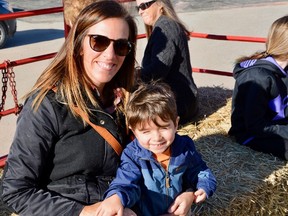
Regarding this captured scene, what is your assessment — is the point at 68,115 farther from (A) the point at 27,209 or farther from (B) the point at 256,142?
→ (B) the point at 256,142

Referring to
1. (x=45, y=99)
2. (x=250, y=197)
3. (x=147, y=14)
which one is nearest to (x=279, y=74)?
(x=250, y=197)

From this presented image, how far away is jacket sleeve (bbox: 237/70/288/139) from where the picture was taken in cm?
326

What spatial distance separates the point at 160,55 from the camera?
12.7ft

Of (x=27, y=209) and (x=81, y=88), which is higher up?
(x=81, y=88)

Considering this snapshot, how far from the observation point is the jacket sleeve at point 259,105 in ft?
10.7

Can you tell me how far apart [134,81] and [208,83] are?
4368 mm

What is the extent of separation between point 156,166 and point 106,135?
0.94ft

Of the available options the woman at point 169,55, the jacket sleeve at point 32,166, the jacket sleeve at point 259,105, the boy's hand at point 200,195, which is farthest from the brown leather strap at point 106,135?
the woman at point 169,55

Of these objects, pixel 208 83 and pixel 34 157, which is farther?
pixel 208 83

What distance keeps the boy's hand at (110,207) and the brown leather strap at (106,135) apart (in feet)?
0.90

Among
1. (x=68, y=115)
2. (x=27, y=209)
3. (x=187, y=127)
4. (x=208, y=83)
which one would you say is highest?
(x=68, y=115)

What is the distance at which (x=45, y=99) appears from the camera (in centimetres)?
209

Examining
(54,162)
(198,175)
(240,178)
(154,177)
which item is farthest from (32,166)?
(240,178)

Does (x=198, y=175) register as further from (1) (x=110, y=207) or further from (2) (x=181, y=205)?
(1) (x=110, y=207)
